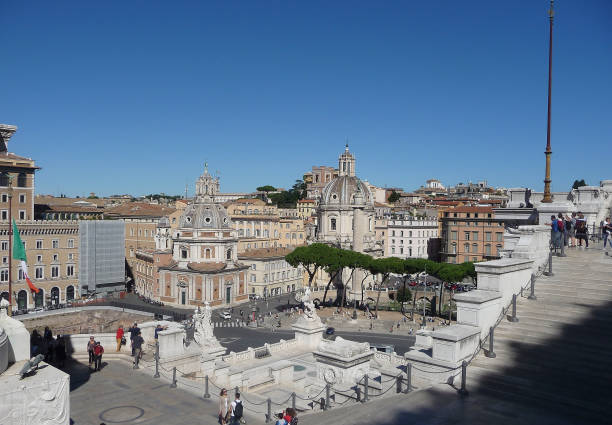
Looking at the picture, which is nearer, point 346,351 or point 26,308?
point 346,351

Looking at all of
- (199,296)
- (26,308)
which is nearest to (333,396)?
(199,296)

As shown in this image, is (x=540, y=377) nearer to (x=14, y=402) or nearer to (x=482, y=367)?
(x=482, y=367)

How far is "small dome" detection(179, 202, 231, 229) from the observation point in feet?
191

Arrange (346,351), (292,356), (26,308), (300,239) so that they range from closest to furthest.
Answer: (346,351), (292,356), (26,308), (300,239)

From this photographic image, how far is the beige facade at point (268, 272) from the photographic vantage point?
203 feet

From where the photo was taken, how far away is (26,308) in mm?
53219

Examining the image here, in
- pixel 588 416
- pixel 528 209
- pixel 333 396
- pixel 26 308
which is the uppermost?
pixel 528 209

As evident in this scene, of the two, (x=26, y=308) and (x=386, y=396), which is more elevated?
(x=386, y=396)

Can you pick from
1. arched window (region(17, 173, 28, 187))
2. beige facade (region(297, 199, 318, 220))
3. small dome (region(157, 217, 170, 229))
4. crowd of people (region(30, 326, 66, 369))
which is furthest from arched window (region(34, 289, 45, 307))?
beige facade (region(297, 199, 318, 220))

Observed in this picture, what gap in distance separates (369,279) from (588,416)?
60356 mm

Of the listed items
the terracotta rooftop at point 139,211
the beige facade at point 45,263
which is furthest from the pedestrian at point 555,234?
the terracotta rooftop at point 139,211

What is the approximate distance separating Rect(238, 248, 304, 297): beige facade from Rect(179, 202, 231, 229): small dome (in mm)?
5850

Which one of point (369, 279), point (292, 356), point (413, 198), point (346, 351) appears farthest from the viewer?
point (413, 198)

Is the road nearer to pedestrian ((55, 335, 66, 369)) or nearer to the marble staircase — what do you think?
pedestrian ((55, 335, 66, 369))
